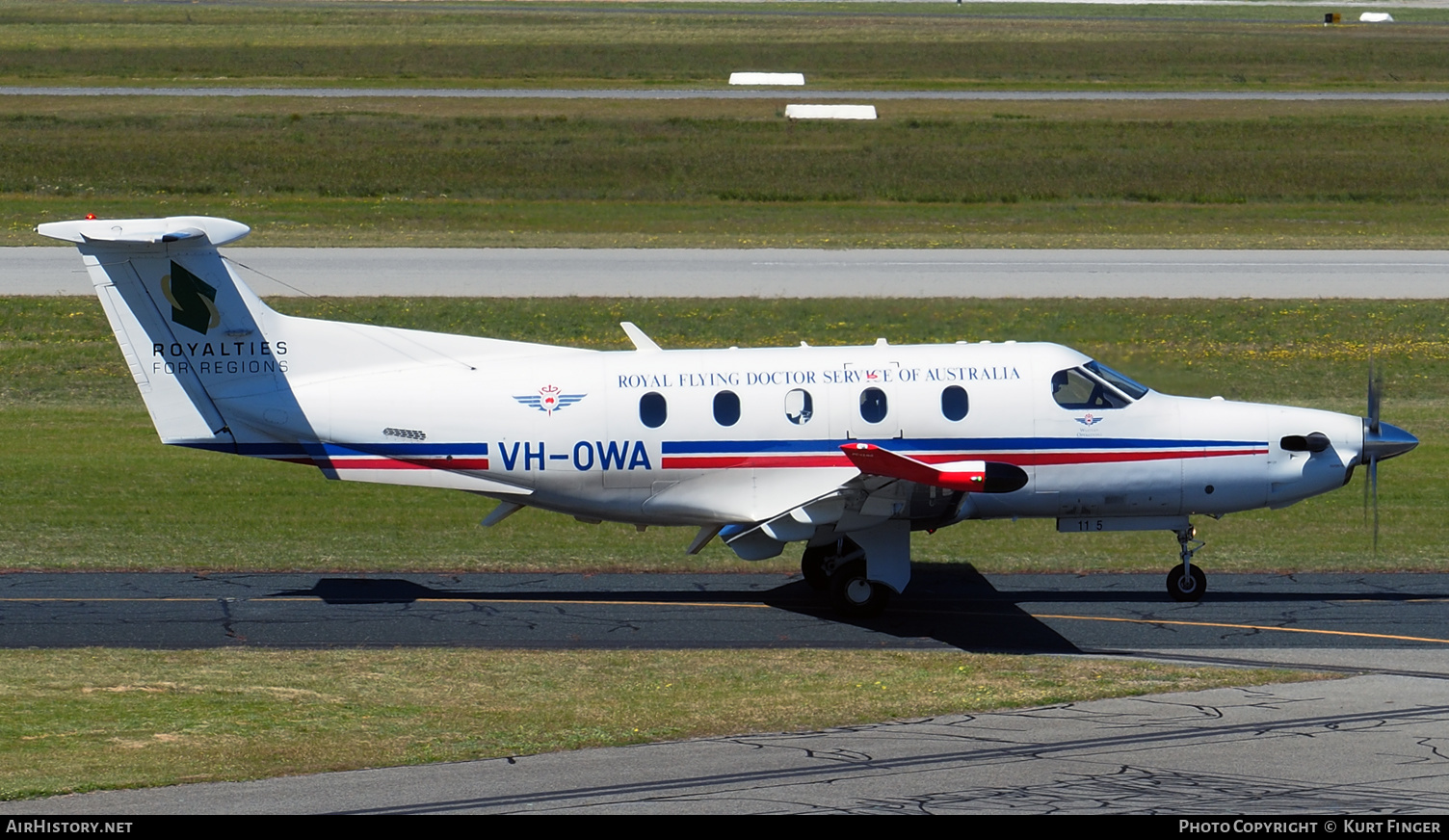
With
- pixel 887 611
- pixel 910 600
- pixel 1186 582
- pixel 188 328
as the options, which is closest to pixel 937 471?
pixel 887 611

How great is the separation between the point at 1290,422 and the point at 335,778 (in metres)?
10.9

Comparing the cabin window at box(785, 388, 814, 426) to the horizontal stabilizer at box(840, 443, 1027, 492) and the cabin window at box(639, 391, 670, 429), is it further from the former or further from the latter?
the horizontal stabilizer at box(840, 443, 1027, 492)

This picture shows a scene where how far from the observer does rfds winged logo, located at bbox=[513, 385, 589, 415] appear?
17.5 metres

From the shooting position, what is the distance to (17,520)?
21547 millimetres

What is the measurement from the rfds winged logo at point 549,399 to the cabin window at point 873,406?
118 inches

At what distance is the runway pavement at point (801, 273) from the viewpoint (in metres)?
36.6

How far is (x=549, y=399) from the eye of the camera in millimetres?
17516

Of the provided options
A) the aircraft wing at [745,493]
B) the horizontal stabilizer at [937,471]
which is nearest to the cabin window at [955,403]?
the aircraft wing at [745,493]

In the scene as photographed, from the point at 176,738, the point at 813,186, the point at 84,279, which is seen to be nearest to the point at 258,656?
the point at 176,738

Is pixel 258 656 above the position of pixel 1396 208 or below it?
below

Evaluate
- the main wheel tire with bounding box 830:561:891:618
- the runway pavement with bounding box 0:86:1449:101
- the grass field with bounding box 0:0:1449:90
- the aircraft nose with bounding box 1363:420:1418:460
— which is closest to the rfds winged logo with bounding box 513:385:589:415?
the main wheel tire with bounding box 830:561:891:618

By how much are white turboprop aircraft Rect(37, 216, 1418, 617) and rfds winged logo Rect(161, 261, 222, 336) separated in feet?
0.06

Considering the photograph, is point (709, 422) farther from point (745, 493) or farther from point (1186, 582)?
point (1186, 582)

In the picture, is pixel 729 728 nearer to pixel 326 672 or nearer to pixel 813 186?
pixel 326 672
